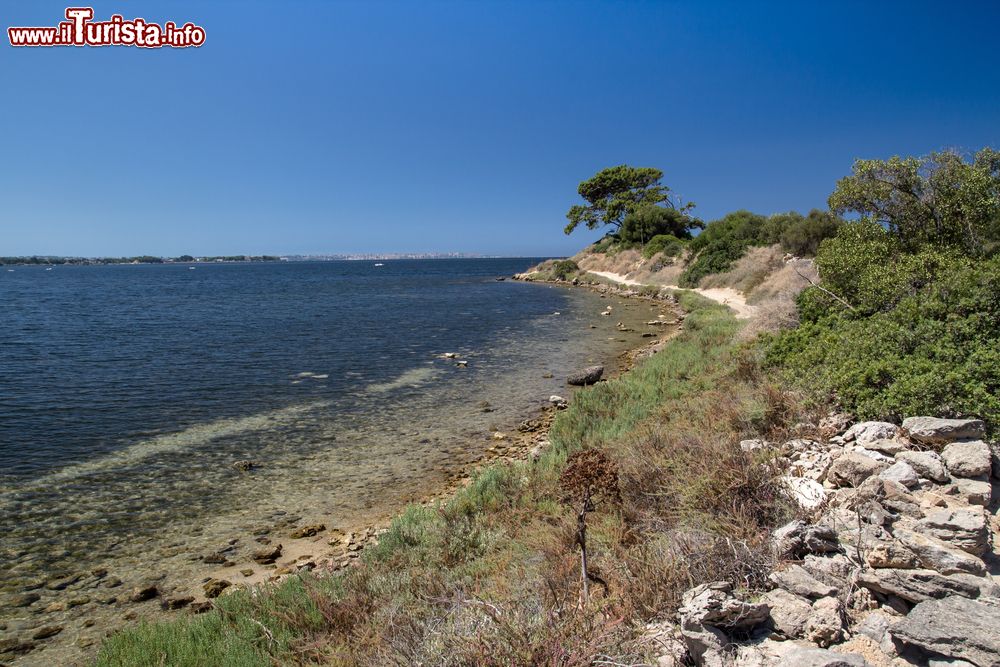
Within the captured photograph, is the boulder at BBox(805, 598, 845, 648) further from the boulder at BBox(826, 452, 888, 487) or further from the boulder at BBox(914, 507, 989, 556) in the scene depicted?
the boulder at BBox(826, 452, 888, 487)

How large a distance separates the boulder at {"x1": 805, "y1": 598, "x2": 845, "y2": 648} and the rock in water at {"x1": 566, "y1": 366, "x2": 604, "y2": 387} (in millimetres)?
13743

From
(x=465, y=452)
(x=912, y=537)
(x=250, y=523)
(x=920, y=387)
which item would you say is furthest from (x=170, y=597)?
(x=920, y=387)

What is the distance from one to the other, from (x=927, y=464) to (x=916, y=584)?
2.04 m

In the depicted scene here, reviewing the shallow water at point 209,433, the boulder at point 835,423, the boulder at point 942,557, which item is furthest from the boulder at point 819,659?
the shallow water at point 209,433

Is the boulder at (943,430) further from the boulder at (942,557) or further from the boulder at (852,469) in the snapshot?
the boulder at (942,557)

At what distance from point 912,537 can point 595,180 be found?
3394 inches

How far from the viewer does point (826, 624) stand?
3654 millimetres

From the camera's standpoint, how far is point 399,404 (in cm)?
1549

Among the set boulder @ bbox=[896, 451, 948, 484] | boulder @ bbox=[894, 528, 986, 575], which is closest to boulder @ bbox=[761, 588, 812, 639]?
boulder @ bbox=[894, 528, 986, 575]

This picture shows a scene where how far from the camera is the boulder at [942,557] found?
3.91 metres

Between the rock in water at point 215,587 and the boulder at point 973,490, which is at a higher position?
the boulder at point 973,490

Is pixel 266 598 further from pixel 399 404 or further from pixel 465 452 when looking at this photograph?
pixel 399 404

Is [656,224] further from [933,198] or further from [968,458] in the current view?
[968,458]

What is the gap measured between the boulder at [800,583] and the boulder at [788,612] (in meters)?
0.06
